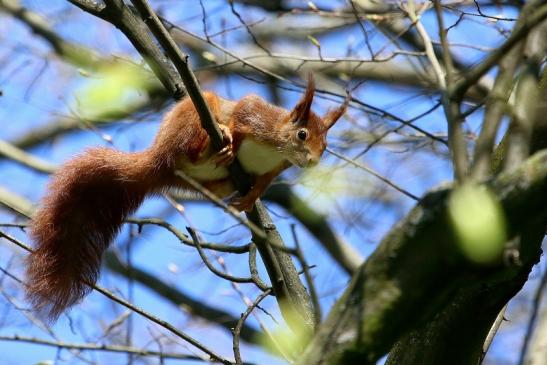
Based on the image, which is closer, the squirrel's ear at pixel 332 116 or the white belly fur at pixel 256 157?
the white belly fur at pixel 256 157

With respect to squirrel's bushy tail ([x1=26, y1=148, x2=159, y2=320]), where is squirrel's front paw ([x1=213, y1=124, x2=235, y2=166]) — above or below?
above

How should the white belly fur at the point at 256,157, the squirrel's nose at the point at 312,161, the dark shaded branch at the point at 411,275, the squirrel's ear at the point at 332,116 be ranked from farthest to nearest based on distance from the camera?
the squirrel's ear at the point at 332,116, the squirrel's nose at the point at 312,161, the white belly fur at the point at 256,157, the dark shaded branch at the point at 411,275

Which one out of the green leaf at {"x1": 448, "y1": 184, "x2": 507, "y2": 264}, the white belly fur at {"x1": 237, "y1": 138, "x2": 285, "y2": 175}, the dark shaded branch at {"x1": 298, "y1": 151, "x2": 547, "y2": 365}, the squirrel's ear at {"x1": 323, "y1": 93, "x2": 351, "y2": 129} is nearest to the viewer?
the green leaf at {"x1": 448, "y1": 184, "x2": 507, "y2": 264}

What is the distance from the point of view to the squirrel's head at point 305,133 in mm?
3395

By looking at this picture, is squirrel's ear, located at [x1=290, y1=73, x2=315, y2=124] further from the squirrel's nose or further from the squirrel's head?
the squirrel's nose

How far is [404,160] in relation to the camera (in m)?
4.95

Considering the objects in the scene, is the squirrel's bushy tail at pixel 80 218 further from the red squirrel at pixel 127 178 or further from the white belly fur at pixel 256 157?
the white belly fur at pixel 256 157

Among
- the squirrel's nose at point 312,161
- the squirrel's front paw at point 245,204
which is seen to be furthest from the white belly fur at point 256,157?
the squirrel's front paw at point 245,204

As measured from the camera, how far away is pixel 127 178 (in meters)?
3.23

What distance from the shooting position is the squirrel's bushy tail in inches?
121

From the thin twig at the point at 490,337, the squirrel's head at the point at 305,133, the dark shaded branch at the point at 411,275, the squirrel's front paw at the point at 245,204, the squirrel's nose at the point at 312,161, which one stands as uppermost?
the squirrel's head at the point at 305,133

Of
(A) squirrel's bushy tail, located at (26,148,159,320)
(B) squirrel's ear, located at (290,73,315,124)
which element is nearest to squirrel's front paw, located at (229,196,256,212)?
(A) squirrel's bushy tail, located at (26,148,159,320)

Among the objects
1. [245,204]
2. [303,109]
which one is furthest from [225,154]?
[303,109]

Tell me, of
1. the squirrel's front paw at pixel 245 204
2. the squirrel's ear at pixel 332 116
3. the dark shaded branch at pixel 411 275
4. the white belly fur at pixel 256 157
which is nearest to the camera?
the dark shaded branch at pixel 411 275
